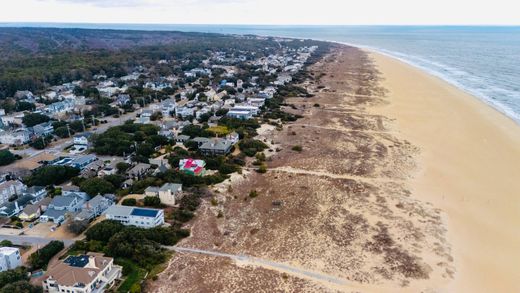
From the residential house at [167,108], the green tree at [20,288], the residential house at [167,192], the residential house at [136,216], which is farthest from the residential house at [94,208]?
the residential house at [167,108]

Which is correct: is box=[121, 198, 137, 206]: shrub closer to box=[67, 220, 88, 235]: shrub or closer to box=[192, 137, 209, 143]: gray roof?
box=[67, 220, 88, 235]: shrub

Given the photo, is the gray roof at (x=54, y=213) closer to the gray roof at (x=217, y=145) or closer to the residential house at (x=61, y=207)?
the residential house at (x=61, y=207)

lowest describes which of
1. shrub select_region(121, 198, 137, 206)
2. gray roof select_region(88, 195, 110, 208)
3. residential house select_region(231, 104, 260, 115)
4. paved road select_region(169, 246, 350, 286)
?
paved road select_region(169, 246, 350, 286)

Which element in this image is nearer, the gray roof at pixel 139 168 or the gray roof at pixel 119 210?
the gray roof at pixel 119 210

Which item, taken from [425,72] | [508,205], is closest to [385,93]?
[425,72]

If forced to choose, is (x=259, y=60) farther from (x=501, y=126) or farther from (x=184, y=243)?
(x=184, y=243)

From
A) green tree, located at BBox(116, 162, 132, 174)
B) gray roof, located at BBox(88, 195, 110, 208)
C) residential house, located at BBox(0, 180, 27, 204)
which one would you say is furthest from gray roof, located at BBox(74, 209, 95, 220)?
residential house, located at BBox(0, 180, 27, 204)

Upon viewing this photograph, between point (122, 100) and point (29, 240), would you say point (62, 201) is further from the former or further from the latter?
point (122, 100)
